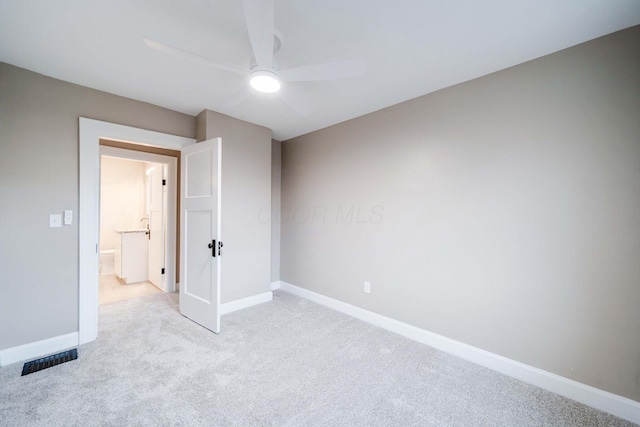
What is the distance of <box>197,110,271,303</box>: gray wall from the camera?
3141mm

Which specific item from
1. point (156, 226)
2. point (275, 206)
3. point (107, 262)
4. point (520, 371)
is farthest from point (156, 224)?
point (520, 371)

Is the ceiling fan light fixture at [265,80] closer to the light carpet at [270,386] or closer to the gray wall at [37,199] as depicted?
the gray wall at [37,199]

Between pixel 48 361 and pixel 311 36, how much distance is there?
336 cm

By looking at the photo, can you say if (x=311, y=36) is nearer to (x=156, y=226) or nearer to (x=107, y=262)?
(x=156, y=226)

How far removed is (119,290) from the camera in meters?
3.96

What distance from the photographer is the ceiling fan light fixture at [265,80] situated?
1616 mm

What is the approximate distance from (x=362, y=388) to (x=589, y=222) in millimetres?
2005

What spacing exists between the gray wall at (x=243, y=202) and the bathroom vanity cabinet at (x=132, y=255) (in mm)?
2381

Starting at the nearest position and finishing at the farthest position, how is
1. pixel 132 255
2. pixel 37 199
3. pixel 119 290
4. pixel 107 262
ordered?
1. pixel 37 199
2. pixel 119 290
3. pixel 132 255
4. pixel 107 262

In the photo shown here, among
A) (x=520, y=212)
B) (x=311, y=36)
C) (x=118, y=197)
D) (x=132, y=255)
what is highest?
(x=311, y=36)

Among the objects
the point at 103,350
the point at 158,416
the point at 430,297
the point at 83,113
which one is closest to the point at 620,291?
the point at 430,297

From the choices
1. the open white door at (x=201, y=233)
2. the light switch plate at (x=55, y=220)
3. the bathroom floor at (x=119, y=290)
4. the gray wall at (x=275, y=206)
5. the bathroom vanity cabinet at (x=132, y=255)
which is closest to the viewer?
the light switch plate at (x=55, y=220)

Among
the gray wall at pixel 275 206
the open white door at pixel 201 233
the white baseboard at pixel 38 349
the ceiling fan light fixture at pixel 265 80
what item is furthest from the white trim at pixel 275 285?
the ceiling fan light fixture at pixel 265 80

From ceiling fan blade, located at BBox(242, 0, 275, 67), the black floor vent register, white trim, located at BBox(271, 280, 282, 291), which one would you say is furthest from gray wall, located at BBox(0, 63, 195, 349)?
white trim, located at BBox(271, 280, 282, 291)
